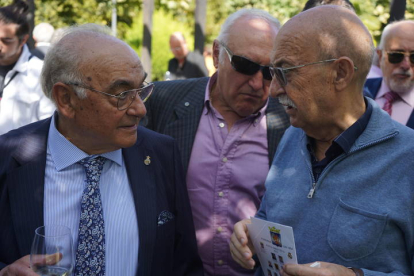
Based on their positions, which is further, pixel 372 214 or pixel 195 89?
pixel 195 89

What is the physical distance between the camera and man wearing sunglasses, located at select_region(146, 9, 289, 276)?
339 cm

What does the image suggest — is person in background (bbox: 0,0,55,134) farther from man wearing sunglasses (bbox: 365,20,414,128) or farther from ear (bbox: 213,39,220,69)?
man wearing sunglasses (bbox: 365,20,414,128)

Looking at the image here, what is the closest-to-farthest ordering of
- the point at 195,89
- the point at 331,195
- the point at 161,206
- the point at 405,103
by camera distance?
the point at 331,195 < the point at 161,206 < the point at 195,89 < the point at 405,103

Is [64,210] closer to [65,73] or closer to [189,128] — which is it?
[65,73]

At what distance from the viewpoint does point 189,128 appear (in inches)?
141

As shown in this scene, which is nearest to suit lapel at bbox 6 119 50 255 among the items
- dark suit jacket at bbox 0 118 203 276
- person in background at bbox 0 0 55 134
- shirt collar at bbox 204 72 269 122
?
dark suit jacket at bbox 0 118 203 276

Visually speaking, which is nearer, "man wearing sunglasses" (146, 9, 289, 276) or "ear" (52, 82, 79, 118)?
"ear" (52, 82, 79, 118)

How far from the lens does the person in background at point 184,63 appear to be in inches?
457

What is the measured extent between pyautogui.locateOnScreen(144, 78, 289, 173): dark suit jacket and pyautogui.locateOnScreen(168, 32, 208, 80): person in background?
7.61 metres

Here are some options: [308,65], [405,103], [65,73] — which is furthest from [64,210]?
[405,103]

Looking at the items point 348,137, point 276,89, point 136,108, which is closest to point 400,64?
point 276,89

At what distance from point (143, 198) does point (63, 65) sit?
2.51 ft

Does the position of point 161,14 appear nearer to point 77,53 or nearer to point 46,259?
point 77,53

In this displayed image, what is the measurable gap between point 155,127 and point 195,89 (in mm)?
371
